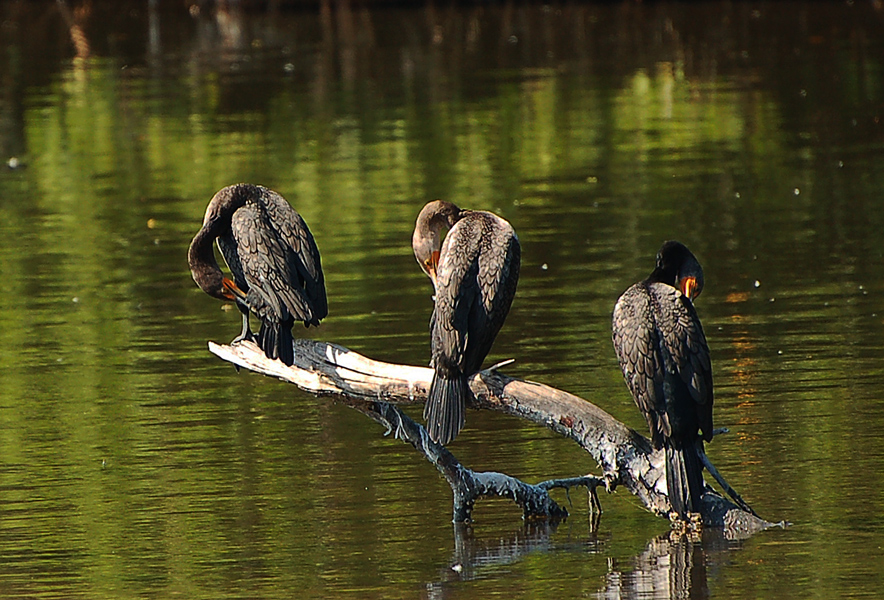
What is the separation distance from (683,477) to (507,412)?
2.58ft

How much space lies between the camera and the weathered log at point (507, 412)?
7180mm

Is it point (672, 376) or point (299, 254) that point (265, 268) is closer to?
point (299, 254)

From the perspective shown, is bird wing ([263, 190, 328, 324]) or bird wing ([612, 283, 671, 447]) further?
bird wing ([263, 190, 328, 324])

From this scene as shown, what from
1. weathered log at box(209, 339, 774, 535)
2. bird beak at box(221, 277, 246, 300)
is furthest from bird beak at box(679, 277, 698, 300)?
bird beak at box(221, 277, 246, 300)

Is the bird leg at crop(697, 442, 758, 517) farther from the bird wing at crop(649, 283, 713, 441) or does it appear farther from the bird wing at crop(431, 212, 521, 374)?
the bird wing at crop(431, 212, 521, 374)

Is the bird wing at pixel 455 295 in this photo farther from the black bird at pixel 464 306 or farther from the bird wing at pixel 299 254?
the bird wing at pixel 299 254

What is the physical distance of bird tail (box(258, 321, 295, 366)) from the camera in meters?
7.55

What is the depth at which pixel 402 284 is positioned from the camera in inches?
513

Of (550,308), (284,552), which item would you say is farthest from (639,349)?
(550,308)

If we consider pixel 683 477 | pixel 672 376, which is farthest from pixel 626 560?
pixel 672 376

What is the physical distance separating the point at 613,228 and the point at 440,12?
23296mm

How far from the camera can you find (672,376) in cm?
709

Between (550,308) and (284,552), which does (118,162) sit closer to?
(550,308)

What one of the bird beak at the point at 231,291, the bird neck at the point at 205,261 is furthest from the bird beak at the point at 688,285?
the bird neck at the point at 205,261
